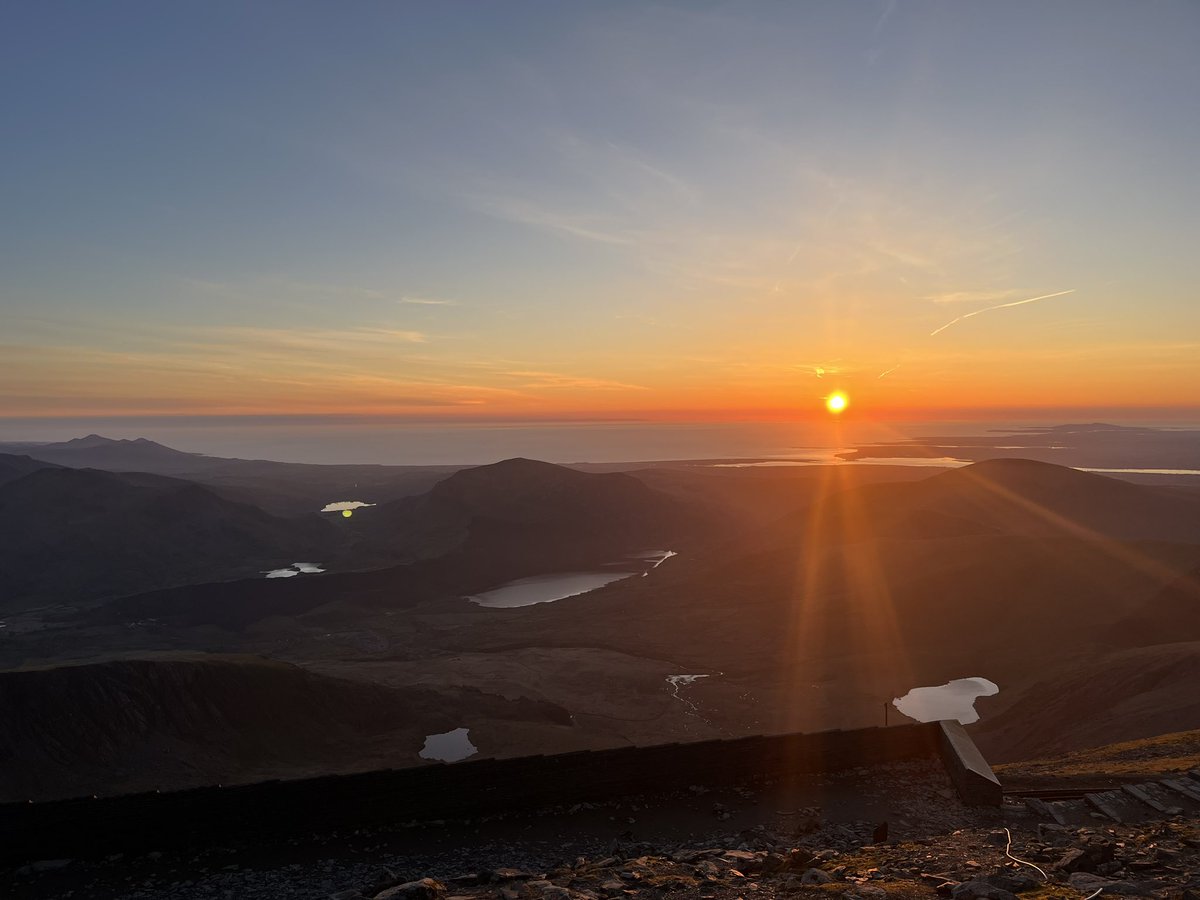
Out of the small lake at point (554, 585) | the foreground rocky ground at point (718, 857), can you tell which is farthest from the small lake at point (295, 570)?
the foreground rocky ground at point (718, 857)

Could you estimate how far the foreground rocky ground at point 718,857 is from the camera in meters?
9.18

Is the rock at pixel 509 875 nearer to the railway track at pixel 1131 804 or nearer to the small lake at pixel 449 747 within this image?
the railway track at pixel 1131 804

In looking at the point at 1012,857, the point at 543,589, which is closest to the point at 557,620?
the point at 543,589

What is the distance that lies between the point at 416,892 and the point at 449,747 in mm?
28244

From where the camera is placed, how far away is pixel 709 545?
96.4m

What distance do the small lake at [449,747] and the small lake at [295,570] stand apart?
49.8 meters

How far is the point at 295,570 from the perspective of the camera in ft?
279

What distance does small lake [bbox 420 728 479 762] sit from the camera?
34812 mm

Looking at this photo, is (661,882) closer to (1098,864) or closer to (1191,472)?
(1098,864)

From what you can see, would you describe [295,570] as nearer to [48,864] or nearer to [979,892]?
[48,864]

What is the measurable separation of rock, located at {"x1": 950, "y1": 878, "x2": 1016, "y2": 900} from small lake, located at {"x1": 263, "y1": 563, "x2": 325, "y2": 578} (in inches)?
3216

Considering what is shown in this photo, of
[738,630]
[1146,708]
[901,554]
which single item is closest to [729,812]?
[1146,708]

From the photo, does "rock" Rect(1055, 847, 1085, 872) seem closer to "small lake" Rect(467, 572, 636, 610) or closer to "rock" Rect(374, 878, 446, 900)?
"rock" Rect(374, 878, 446, 900)

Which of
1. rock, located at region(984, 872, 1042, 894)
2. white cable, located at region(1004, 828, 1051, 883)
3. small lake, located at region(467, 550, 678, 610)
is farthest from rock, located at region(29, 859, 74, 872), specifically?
small lake, located at region(467, 550, 678, 610)
